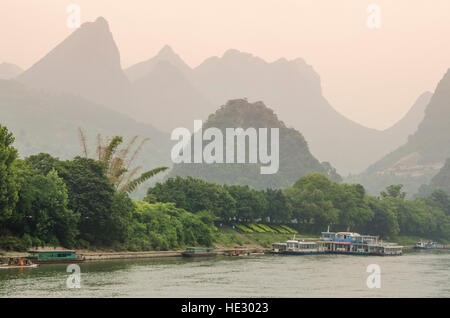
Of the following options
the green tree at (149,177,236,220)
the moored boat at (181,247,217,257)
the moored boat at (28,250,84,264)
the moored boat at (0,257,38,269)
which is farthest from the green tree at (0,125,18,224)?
the green tree at (149,177,236,220)

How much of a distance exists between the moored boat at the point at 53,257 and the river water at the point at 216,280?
171 centimetres

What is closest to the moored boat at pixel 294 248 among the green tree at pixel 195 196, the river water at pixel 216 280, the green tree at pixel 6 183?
the green tree at pixel 195 196

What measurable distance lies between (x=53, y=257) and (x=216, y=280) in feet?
65.2

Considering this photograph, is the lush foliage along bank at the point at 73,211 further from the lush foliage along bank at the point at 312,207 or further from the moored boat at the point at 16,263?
the lush foliage along bank at the point at 312,207

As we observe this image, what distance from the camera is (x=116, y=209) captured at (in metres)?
83.1

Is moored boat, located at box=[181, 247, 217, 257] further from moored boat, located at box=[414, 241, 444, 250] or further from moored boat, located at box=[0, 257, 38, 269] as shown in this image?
moored boat, located at box=[414, 241, 444, 250]

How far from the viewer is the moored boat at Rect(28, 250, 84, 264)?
6788cm

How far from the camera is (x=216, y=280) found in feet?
202

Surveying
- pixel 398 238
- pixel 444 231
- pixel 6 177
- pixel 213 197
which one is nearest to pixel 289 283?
pixel 6 177

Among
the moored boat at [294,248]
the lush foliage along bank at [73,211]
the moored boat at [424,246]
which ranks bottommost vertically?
the moored boat at [424,246]

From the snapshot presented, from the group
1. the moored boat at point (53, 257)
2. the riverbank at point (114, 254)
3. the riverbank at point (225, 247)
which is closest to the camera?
the riverbank at point (114, 254)

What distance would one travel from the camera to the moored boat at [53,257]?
67.9 metres

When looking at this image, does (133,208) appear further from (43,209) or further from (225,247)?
(225,247)

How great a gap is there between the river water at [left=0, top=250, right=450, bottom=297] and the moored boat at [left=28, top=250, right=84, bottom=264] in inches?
67.5
